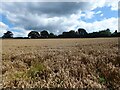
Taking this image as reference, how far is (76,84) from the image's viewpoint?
6.21 metres

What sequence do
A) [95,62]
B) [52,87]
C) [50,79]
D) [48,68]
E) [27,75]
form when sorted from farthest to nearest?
[95,62] < [48,68] < [27,75] < [50,79] < [52,87]

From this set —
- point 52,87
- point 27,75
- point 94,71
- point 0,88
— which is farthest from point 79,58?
point 0,88

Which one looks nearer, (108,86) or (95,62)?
(108,86)

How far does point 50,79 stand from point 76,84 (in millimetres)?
925

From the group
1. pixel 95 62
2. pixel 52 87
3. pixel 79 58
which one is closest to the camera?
pixel 52 87

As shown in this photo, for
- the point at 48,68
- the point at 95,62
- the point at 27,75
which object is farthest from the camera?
the point at 95,62

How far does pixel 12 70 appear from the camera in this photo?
26.6ft

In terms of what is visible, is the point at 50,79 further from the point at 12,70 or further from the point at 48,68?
the point at 12,70

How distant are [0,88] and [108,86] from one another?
3076 millimetres

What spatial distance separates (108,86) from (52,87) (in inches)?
65.2

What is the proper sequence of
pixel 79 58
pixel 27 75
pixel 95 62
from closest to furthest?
pixel 27 75, pixel 95 62, pixel 79 58

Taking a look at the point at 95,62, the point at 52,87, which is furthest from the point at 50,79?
the point at 95,62

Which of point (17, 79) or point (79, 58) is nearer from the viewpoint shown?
point (17, 79)

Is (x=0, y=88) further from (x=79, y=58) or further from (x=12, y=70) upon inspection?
(x=79, y=58)
